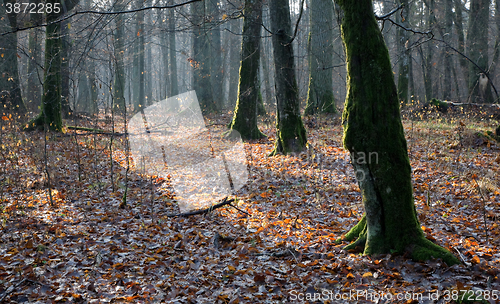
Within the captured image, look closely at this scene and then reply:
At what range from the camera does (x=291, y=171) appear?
25.4 ft

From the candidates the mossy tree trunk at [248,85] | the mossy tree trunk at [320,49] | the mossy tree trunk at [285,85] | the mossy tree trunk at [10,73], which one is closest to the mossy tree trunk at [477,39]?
the mossy tree trunk at [320,49]

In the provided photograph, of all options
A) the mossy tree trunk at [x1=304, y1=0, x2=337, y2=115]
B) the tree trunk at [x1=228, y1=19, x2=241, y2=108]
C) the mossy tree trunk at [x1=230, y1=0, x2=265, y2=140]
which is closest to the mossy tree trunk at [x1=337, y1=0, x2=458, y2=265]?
the mossy tree trunk at [x1=230, y1=0, x2=265, y2=140]

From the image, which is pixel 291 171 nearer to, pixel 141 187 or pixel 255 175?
pixel 255 175

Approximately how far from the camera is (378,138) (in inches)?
140

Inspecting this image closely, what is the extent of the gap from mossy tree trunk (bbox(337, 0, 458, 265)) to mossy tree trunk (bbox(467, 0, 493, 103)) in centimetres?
1220

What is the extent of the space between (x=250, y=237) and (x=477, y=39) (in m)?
14.5

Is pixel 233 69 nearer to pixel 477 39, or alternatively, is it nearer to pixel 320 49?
pixel 320 49

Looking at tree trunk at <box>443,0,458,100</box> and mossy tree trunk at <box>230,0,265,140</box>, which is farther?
tree trunk at <box>443,0,458,100</box>

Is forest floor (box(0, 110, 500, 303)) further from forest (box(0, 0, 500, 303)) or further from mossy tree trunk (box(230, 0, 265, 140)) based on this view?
mossy tree trunk (box(230, 0, 265, 140))

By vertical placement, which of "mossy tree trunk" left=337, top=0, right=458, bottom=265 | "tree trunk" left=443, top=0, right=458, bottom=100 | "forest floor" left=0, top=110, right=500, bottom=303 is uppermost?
"tree trunk" left=443, top=0, right=458, bottom=100

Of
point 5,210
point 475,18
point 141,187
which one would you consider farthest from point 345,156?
point 475,18

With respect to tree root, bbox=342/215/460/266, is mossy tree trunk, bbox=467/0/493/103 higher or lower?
higher

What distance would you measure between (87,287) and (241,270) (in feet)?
5.53

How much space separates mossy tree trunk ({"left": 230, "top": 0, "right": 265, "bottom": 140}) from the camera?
1064cm
